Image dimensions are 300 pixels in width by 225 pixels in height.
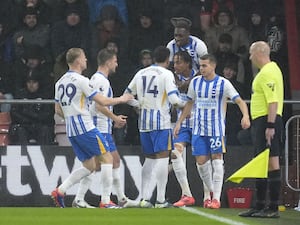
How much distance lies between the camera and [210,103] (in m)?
16.2

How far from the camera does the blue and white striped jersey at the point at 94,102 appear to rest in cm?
1622

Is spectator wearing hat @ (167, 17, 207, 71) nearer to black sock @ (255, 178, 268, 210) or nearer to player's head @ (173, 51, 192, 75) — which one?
player's head @ (173, 51, 192, 75)

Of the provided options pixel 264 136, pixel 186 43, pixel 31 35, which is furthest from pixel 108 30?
pixel 264 136

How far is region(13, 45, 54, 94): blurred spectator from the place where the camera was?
1828cm

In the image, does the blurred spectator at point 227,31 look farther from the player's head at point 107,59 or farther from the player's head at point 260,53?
the player's head at point 260,53

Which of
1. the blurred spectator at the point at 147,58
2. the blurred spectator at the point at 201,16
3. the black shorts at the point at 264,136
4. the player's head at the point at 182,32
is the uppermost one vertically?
the blurred spectator at the point at 201,16

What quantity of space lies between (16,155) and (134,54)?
2.57m

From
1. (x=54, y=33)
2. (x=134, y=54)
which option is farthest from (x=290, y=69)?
(x=54, y=33)

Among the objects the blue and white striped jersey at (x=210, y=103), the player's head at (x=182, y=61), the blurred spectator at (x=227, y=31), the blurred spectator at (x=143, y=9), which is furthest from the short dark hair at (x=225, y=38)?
the blue and white striped jersey at (x=210, y=103)

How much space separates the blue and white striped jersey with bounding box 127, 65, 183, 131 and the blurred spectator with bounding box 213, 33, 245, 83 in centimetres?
243

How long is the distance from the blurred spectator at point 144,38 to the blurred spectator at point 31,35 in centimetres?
134

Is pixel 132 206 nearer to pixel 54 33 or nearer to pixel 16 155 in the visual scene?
pixel 16 155

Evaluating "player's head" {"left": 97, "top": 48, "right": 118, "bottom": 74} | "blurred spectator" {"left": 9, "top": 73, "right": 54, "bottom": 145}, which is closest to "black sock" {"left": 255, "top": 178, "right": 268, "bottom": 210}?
"player's head" {"left": 97, "top": 48, "right": 118, "bottom": 74}

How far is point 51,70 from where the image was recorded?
18500 millimetres
